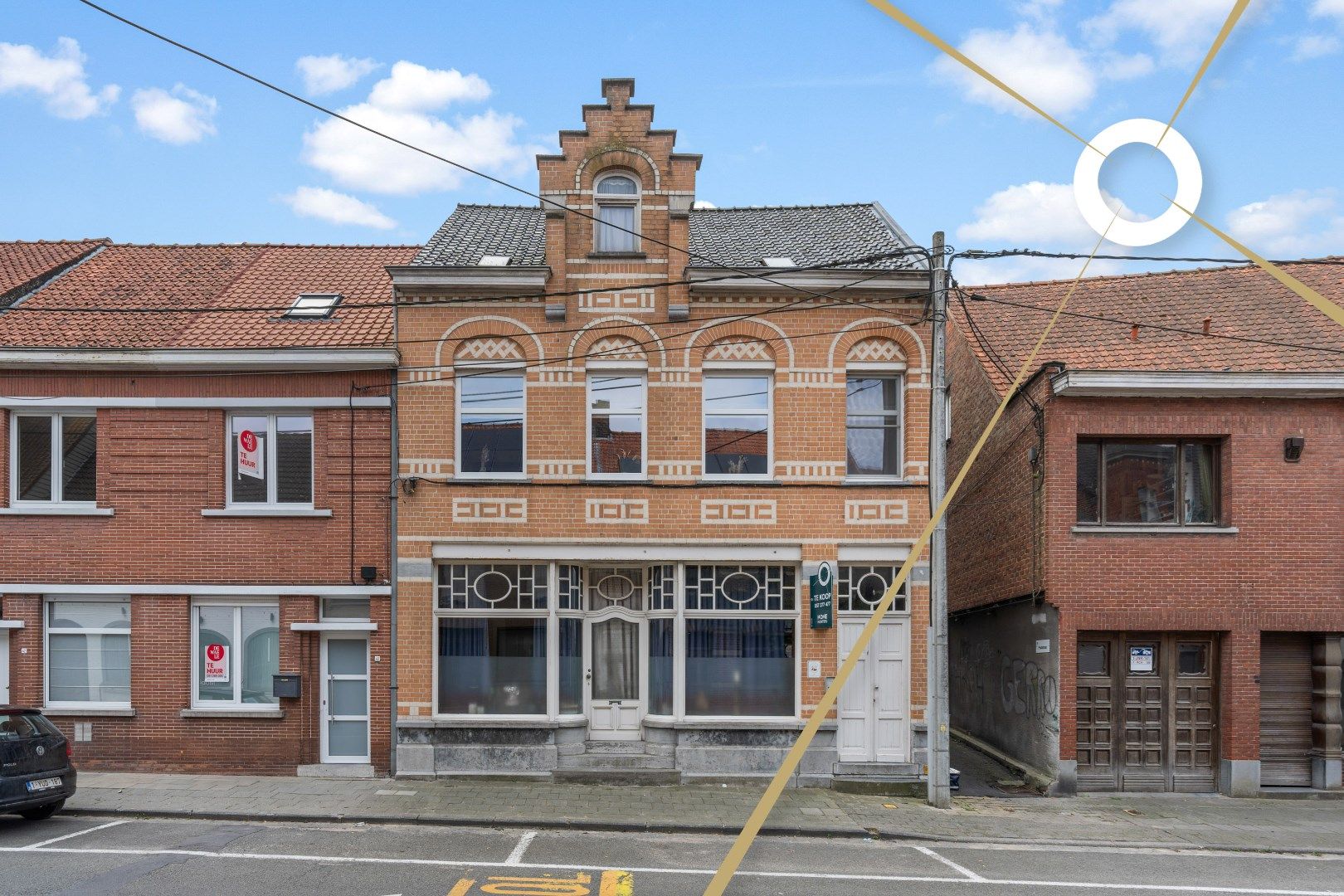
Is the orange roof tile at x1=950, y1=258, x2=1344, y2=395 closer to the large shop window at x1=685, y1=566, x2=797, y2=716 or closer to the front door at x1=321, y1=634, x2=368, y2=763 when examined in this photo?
the large shop window at x1=685, y1=566, x2=797, y2=716

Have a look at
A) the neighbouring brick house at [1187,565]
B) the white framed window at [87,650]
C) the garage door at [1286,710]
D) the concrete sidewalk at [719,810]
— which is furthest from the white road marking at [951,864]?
the white framed window at [87,650]

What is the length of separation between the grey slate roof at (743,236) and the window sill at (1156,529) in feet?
15.0

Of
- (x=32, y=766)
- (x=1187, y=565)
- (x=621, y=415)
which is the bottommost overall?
(x=32, y=766)

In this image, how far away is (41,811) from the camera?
11.9m

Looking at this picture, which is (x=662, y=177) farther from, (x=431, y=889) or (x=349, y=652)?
(x=431, y=889)

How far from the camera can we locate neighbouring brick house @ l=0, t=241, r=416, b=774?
583 inches

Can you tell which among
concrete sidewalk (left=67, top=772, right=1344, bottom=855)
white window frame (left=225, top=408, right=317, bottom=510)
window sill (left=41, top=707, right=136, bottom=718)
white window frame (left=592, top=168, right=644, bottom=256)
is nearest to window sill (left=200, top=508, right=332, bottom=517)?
white window frame (left=225, top=408, right=317, bottom=510)

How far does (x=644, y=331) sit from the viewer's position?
49.6 feet

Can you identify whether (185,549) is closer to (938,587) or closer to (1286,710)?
(938,587)

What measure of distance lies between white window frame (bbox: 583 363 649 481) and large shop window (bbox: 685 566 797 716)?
168cm

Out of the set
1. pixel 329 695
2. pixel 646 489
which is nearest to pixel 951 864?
pixel 646 489

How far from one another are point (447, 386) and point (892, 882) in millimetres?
8938

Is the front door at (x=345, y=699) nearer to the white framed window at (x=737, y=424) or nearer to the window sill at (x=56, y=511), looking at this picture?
the window sill at (x=56, y=511)

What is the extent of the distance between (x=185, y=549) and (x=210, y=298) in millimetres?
4509
